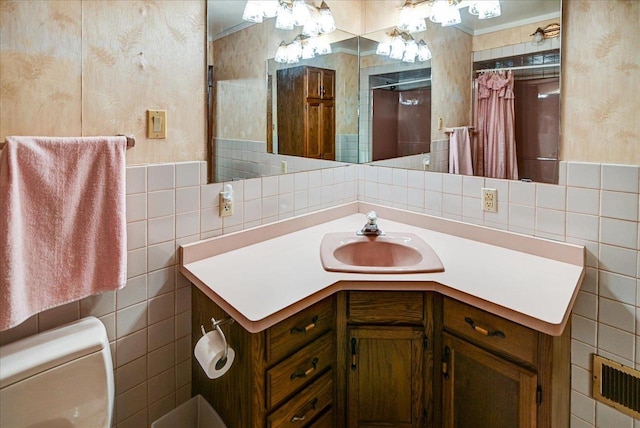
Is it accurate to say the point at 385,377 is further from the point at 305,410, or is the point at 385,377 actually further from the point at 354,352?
the point at 305,410

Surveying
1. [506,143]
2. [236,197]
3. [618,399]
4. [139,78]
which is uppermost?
[139,78]

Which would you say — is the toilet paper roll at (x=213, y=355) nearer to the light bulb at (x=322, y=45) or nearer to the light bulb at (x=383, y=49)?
the light bulb at (x=322, y=45)

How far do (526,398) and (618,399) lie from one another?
18.1 inches

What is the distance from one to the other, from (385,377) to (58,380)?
1049 mm

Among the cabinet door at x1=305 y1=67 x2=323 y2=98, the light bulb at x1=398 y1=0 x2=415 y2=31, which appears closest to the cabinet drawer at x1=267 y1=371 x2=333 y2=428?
the cabinet door at x1=305 y1=67 x2=323 y2=98

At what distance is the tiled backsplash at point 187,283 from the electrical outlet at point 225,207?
0.02 m

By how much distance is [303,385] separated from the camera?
1291 millimetres

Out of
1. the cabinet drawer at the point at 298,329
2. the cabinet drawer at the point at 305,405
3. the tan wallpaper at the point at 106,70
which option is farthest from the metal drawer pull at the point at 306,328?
the tan wallpaper at the point at 106,70

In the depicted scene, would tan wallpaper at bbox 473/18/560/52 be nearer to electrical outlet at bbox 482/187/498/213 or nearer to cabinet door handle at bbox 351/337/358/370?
electrical outlet at bbox 482/187/498/213

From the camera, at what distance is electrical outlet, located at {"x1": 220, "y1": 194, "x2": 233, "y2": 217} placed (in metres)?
1.57

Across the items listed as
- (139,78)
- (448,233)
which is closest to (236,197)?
(139,78)

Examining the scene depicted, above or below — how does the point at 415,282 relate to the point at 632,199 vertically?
below

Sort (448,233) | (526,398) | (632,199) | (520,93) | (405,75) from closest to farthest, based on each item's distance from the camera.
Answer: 1. (526,398)
2. (632,199)
3. (520,93)
4. (448,233)
5. (405,75)

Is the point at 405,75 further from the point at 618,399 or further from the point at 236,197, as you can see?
the point at 618,399
